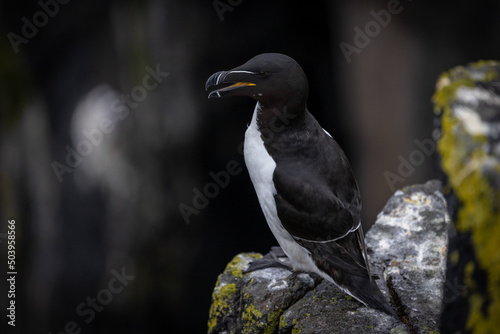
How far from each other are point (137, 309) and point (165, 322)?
0.34m

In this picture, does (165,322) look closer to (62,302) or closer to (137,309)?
(137,309)

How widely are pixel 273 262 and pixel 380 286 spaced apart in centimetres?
59

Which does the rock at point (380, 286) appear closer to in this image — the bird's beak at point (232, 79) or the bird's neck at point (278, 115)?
the bird's neck at point (278, 115)

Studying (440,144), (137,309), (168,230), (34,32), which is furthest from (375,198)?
(440,144)

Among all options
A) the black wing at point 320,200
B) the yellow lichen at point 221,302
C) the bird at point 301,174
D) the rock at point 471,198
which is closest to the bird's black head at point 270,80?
the bird at point 301,174

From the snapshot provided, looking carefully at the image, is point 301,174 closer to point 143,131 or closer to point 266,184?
point 266,184

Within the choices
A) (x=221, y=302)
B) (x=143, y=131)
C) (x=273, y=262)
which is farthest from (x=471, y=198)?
(x=143, y=131)

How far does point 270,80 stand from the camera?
2365mm

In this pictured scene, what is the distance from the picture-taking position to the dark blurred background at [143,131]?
5.77 metres

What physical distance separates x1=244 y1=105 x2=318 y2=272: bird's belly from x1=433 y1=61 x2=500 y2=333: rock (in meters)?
0.88

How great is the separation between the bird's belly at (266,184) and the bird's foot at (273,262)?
0.21 metres

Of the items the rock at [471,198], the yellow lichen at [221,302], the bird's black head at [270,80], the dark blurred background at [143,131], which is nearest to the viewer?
the rock at [471,198]

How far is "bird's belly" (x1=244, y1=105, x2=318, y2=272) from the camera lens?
2543 millimetres

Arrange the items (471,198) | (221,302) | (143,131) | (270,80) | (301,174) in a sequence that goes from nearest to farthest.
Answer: (471,198) < (270,80) < (301,174) < (221,302) < (143,131)
